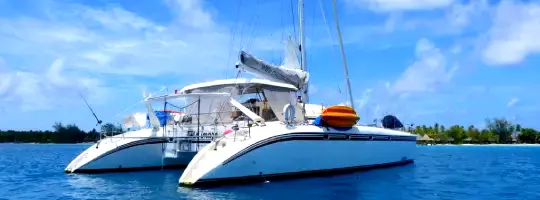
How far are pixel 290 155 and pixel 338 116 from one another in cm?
264

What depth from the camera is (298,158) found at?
648 inches

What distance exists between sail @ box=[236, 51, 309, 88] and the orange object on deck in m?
2.83

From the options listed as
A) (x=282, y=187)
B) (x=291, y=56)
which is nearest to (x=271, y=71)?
(x=291, y=56)

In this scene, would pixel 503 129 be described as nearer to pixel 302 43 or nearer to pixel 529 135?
pixel 529 135

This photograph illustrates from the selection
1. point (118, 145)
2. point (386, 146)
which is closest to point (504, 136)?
point (386, 146)

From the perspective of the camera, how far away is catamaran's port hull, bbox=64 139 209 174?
18078mm

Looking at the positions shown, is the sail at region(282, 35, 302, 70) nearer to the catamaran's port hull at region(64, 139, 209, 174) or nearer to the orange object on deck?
the orange object on deck

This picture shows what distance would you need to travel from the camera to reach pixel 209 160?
14.2 metres

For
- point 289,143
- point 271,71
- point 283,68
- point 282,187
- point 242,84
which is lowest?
point 282,187

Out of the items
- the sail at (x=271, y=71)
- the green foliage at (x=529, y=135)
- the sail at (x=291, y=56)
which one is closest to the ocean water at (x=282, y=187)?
the sail at (x=271, y=71)

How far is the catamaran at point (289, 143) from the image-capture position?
14344 millimetres

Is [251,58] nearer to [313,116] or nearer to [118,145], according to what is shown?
[313,116]

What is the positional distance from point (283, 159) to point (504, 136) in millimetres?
127152

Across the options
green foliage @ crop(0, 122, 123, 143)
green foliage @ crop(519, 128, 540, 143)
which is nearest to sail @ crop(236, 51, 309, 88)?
green foliage @ crop(0, 122, 123, 143)
